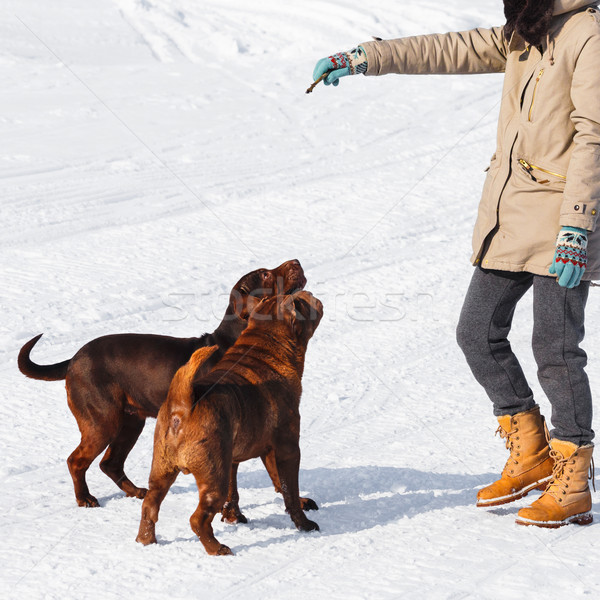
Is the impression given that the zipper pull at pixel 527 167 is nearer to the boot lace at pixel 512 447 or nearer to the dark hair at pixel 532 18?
the dark hair at pixel 532 18

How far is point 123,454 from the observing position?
4.12m

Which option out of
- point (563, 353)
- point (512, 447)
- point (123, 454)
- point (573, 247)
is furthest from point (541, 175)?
point (123, 454)

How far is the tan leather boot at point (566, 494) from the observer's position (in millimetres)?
3625

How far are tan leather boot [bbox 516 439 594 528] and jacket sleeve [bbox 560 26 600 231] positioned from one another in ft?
3.19

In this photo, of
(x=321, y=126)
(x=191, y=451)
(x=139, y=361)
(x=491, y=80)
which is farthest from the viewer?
(x=491, y=80)

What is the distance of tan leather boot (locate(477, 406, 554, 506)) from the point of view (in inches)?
150

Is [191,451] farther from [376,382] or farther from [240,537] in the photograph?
[376,382]

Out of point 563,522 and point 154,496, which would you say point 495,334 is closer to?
point 563,522

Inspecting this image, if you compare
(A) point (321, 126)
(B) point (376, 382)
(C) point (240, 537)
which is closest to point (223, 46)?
(A) point (321, 126)

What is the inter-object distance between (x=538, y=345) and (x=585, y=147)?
83 cm

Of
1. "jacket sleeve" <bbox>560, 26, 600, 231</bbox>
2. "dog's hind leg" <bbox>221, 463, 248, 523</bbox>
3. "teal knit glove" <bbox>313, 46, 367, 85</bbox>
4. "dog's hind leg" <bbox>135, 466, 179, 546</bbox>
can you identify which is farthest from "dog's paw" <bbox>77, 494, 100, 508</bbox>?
"jacket sleeve" <bbox>560, 26, 600, 231</bbox>

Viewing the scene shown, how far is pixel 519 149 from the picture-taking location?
11.6 ft

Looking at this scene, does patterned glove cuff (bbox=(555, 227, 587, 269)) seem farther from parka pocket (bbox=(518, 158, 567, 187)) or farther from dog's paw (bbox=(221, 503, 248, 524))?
dog's paw (bbox=(221, 503, 248, 524))

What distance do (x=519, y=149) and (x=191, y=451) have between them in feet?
5.79
